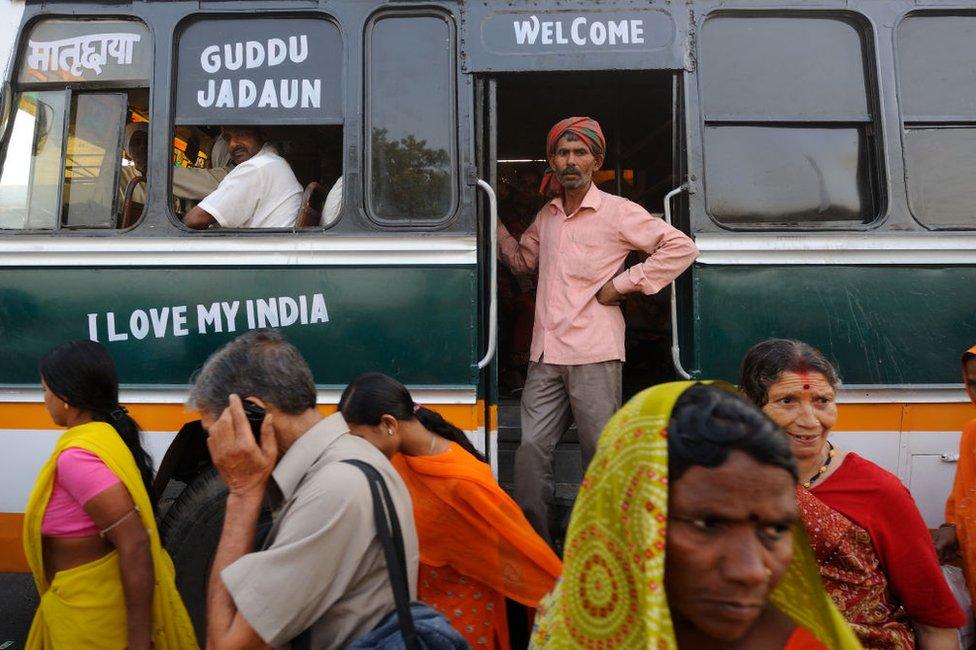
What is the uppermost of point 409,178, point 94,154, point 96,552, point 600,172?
point 600,172

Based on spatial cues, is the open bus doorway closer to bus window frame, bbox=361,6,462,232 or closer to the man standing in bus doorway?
the man standing in bus doorway

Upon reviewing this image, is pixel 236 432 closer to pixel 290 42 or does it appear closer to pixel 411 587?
pixel 411 587

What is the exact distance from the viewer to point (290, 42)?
3.23 metres

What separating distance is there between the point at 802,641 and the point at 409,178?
2.52m

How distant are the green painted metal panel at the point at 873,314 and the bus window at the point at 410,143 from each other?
1340mm

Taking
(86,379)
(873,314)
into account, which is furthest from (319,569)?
(873,314)

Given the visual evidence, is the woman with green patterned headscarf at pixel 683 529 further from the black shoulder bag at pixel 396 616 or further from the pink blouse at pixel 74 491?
the pink blouse at pixel 74 491

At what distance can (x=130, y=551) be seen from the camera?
2039mm

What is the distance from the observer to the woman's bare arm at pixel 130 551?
6.66 feet

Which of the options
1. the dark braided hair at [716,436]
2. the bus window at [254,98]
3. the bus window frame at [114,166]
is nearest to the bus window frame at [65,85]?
the bus window frame at [114,166]

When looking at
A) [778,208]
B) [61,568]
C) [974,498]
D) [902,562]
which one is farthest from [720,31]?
[61,568]

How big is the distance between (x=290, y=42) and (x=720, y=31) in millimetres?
1932

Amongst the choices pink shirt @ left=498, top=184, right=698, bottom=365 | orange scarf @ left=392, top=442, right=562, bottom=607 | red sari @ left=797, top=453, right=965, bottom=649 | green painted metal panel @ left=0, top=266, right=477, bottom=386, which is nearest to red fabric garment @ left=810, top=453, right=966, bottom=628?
red sari @ left=797, top=453, right=965, bottom=649

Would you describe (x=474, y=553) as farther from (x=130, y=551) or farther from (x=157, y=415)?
(x=157, y=415)
